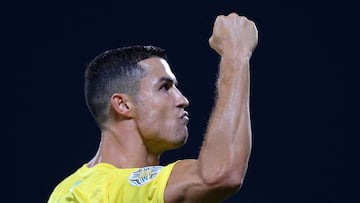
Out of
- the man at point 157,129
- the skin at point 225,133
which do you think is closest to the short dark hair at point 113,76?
the man at point 157,129

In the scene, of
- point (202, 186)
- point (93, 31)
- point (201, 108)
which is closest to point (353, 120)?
point (201, 108)

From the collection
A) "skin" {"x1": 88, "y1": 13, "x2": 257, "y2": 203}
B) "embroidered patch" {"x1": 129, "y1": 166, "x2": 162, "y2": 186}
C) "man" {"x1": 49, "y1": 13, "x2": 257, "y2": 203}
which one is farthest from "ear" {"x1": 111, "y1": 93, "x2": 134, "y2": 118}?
"skin" {"x1": 88, "y1": 13, "x2": 257, "y2": 203}

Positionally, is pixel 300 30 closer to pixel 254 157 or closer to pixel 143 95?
pixel 254 157

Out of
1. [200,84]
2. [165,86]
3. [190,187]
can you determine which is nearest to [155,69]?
[165,86]

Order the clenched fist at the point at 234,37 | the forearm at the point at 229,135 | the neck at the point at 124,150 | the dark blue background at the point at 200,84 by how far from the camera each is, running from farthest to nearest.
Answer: the dark blue background at the point at 200,84 < the neck at the point at 124,150 < the clenched fist at the point at 234,37 < the forearm at the point at 229,135

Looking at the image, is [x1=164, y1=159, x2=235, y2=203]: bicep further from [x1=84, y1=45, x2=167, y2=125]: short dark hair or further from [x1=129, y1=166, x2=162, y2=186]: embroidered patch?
[x1=84, y1=45, x2=167, y2=125]: short dark hair

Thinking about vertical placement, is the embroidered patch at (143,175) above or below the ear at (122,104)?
below

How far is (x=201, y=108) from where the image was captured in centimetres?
427

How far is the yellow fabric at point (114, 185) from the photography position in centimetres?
207

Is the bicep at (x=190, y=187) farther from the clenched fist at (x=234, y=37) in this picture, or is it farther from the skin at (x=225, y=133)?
the clenched fist at (x=234, y=37)

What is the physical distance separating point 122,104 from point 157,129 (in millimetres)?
137

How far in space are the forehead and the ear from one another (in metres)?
0.09

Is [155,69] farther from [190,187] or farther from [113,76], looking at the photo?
[190,187]

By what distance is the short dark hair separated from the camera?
8.25 feet
